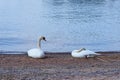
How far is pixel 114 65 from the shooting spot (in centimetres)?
1884

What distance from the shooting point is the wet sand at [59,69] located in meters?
15.4

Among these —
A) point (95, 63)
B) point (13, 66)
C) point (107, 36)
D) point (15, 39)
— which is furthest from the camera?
point (107, 36)

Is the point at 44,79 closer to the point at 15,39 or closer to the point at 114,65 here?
the point at 114,65

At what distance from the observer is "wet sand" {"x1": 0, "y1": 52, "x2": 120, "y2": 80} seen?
15.4 metres

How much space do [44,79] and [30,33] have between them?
2350 cm

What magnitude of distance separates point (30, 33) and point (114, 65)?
20003mm

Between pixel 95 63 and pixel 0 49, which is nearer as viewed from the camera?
pixel 95 63

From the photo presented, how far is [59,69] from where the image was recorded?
57.2 ft

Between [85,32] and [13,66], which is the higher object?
[85,32]

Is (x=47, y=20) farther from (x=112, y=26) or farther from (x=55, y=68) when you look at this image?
(x=55, y=68)

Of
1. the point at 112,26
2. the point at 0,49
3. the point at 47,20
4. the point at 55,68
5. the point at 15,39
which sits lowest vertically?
the point at 55,68

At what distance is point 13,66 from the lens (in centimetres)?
1853

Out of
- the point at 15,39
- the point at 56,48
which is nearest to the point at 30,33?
the point at 15,39

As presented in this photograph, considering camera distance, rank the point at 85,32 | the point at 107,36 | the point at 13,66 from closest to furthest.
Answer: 1. the point at 13,66
2. the point at 107,36
3. the point at 85,32
